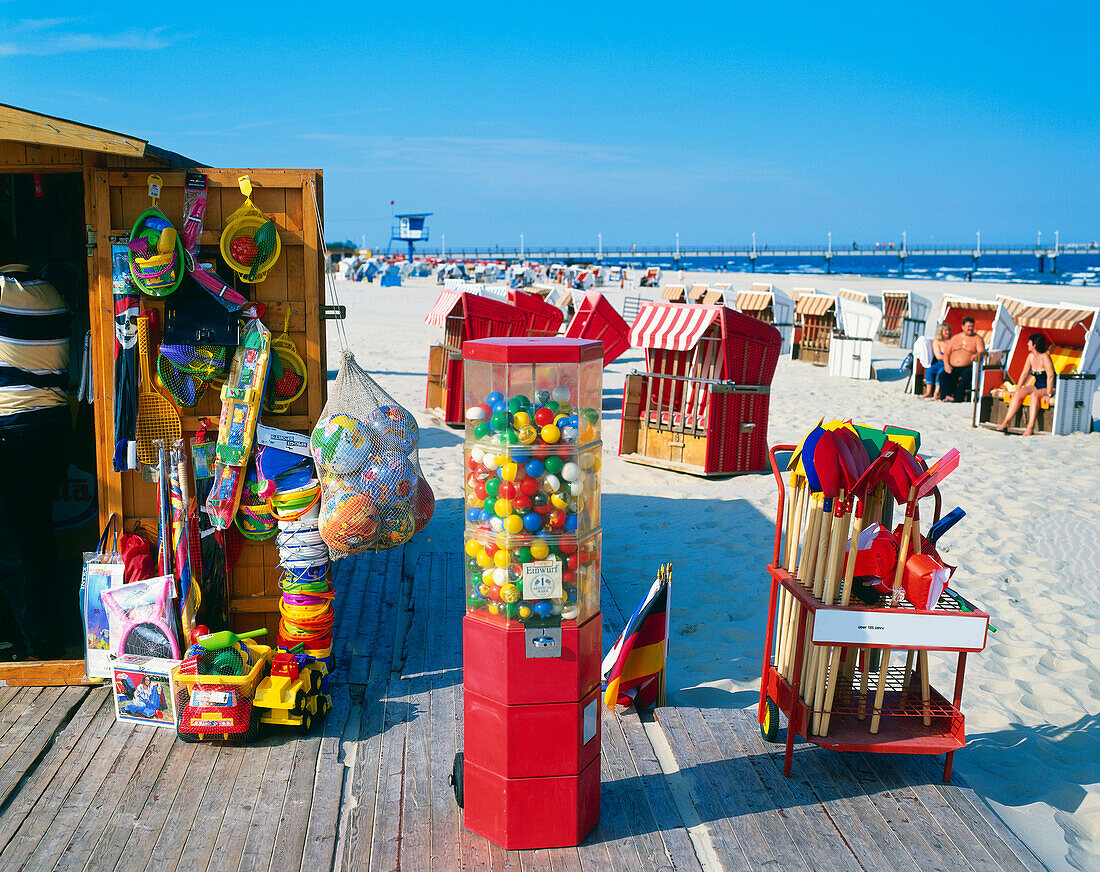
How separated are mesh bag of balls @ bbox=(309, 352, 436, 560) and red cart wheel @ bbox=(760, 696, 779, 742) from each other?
6.20 feet

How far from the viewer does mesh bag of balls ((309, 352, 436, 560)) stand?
418 centimetres

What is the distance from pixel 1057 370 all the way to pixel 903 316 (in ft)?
32.4

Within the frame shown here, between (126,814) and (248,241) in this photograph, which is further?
(248,241)

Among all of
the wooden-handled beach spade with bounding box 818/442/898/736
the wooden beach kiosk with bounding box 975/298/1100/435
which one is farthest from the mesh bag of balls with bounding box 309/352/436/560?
the wooden beach kiosk with bounding box 975/298/1100/435

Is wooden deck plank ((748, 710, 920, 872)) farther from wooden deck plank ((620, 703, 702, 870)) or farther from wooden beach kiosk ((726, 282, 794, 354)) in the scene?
wooden beach kiosk ((726, 282, 794, 354))

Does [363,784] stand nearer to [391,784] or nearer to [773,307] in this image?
[391,784]

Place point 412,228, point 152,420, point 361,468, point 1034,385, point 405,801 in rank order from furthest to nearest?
point 412,228
point 1034,385
point 152,420
point 361,468
point 405,801

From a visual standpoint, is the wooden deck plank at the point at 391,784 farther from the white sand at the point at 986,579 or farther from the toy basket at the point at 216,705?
the white sand at the point at 986,579

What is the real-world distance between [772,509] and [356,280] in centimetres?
4968

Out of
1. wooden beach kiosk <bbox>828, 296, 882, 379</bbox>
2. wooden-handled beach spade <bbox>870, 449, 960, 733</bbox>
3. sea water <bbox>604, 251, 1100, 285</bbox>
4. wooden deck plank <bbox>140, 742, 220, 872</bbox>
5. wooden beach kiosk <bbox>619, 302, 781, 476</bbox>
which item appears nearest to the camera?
wooden deck plank <bbox>140, 742, 220, 872</bbox>

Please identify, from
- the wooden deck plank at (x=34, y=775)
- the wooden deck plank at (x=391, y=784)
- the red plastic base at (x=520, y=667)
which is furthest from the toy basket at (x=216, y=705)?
the red plastic base at (x=520, y=667)

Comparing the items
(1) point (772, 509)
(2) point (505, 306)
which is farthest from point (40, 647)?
(2) point (505, 306)

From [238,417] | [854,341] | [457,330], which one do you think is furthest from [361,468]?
[854,341]

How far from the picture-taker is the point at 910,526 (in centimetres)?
373
